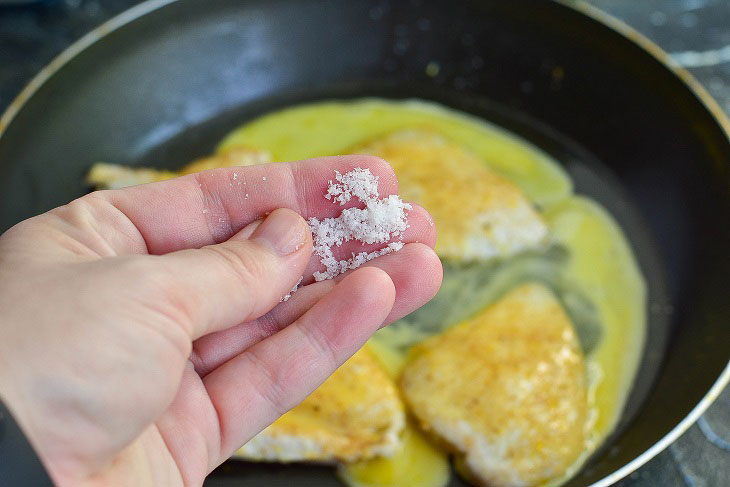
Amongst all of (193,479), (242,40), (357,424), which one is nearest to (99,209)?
(193,479)

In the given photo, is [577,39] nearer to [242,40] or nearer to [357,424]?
[242,40]

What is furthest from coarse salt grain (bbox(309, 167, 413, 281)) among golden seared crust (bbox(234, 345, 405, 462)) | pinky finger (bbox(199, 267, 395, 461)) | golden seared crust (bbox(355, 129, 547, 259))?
golden seared crust (bbox(355, 129, 547, 259))

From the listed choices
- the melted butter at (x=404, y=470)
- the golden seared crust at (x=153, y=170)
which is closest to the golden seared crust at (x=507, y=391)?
the melted butter at (x=404, y=470)

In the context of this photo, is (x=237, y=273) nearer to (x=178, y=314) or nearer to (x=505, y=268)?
(x=178, y=314)

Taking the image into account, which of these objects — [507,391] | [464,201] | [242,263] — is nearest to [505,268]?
[464,201]

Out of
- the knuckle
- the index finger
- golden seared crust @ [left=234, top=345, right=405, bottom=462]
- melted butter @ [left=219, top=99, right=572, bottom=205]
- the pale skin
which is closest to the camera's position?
the pale skin

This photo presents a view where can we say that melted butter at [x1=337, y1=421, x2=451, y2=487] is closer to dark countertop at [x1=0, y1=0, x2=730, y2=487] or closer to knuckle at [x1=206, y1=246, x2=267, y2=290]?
knuckle at [x1=206, y1=246, x2=267, y2=290]
